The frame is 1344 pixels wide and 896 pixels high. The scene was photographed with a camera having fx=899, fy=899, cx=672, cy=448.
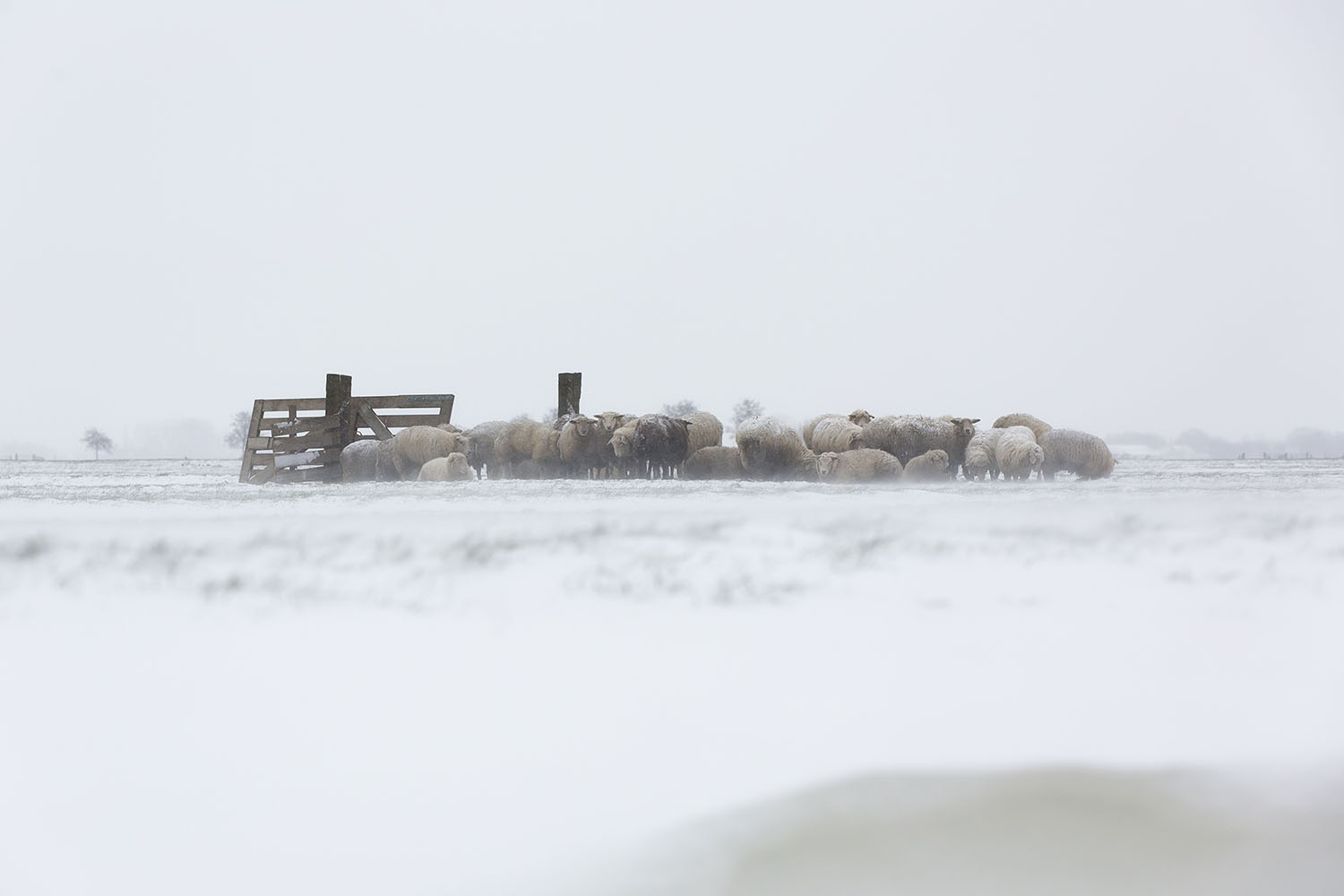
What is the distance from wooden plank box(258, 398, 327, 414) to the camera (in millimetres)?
10051

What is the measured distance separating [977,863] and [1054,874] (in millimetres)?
139

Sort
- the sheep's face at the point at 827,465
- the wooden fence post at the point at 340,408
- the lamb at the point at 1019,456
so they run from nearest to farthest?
1. the sheep's face at the point at 827,465
2. the lamb at the point at 1019,456
3. the wooden fence post at the point at 340,408

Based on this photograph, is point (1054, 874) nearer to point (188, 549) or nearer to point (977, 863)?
point (977, 863)

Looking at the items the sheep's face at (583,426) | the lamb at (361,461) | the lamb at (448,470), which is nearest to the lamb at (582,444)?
the sheep's face at (583,426)

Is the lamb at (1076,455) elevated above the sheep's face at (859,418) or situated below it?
below

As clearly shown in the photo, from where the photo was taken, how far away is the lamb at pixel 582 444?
9.11 meters

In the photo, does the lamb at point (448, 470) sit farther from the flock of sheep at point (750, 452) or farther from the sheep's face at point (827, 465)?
the sheep's face at point (827, 465)

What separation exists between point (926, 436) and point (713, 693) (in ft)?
23.9

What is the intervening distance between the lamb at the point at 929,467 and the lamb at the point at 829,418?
1520 mm

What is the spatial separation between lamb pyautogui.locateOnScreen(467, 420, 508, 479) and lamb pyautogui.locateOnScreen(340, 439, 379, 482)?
3.38ft

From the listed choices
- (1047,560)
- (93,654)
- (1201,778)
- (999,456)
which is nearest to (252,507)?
(93,654)

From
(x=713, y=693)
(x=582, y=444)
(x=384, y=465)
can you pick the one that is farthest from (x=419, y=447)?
(x=713, y=693)

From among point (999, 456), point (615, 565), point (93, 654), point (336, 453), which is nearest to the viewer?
point (93, 654)

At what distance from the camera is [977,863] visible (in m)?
1.69
